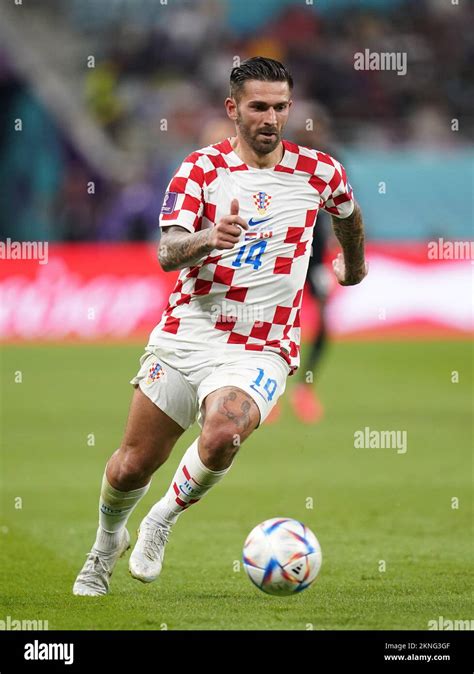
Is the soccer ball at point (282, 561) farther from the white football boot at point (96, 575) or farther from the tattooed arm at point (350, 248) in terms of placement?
the tattooed arm at point (350, 248)

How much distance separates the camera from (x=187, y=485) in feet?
19.9

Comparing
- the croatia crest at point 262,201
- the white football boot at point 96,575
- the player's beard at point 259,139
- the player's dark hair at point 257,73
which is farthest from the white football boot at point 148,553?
the player's dark hair at point 257,73

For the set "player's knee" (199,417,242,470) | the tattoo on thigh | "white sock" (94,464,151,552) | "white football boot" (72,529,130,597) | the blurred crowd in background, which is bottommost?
"white football boot" (72,529,130,597)

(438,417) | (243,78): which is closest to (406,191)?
(438,417)

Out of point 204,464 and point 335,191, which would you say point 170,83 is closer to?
point 335,191

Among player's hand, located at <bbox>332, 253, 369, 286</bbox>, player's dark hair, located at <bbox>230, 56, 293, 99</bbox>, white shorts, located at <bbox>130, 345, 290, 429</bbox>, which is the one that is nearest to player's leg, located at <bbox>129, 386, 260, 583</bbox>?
white shorts, located at <bbox>130, 345, 290, 429</bbox>

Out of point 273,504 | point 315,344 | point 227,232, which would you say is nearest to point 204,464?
point 227,232

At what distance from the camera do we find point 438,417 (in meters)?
13.6

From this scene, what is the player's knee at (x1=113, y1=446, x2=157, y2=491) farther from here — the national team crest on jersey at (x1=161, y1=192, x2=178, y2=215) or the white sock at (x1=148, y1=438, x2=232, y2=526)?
the national team crest on jersey at (x1=161, y1=192, x2=178, y2=215)

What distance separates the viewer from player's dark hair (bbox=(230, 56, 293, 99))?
587 cm

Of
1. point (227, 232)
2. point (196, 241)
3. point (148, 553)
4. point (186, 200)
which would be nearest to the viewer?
point (227, 232)

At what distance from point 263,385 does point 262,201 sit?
872mm
